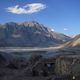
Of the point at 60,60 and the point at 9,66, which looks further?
the point at 9,66

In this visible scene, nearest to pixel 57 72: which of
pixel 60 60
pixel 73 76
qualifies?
pixel 60 60

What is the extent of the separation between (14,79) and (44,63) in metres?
8.47

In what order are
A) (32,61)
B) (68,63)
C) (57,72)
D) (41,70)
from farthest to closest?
1. (32,61)
2. (41,70)
3. (57,72)
4. (68,63)

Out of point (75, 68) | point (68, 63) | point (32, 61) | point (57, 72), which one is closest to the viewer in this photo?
point (75, 68)

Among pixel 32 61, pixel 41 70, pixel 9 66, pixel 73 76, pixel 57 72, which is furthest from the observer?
pixel 9 66

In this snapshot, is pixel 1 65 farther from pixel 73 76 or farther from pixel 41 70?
pixel 73 76

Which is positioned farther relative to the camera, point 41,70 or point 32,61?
point 32,61

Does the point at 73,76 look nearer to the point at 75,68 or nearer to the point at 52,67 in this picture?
the point at 75,68

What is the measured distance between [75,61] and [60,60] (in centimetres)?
397

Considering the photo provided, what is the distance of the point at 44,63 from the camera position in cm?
4275

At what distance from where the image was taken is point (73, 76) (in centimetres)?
2850

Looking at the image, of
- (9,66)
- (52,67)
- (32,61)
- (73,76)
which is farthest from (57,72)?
(9,66)

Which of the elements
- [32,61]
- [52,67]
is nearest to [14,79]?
[52,67]

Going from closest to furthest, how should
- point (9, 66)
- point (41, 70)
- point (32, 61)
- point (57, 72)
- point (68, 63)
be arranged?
point (68, 63)
point (57, 72)
point (41, 70)
point (32, 61)
point (9, 66)
